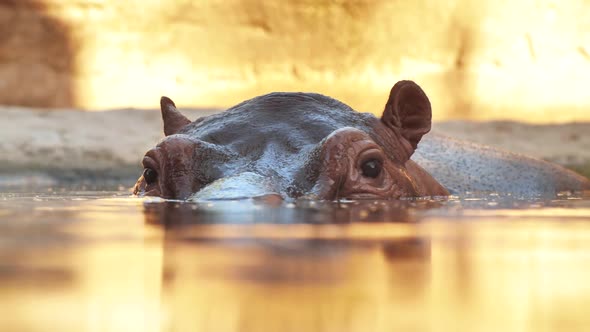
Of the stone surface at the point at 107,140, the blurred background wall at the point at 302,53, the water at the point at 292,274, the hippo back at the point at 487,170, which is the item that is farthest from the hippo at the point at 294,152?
the blurred background wall at the point at 302,53

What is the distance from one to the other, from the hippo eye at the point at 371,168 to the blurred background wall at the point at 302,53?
971cm

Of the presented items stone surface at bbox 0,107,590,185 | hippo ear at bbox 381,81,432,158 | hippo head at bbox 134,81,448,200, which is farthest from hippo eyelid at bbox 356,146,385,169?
stone surface at bbox 0,107,590,185

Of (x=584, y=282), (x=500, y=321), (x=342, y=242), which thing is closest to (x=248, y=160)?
(x=342, y=242)

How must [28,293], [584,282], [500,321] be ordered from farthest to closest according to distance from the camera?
[584,282]
[28,293]
[500,321]

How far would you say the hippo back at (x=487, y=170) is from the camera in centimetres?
583

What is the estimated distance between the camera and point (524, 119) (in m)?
14.0

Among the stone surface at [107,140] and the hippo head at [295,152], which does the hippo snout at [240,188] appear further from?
the stone surface at [107,140]

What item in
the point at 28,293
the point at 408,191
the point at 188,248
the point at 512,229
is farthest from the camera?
the point at 408,191

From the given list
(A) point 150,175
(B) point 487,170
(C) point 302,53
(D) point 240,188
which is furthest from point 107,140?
(D) point 240,188

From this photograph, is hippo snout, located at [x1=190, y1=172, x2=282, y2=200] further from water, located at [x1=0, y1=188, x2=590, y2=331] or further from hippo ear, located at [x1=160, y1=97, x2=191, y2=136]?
A: hippo ear, located at [x1=160, y1=97, x2=191, y2=136]

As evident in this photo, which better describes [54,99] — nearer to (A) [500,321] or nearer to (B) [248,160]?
(B) [248,160]

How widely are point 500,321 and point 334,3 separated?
13.2m

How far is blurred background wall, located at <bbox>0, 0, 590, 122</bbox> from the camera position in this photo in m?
14.0

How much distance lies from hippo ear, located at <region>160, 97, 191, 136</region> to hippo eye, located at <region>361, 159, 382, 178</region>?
1.07m
